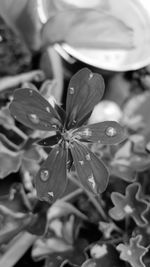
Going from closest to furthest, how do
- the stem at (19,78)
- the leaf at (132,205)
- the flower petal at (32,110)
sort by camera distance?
1. the flower petal at (32,110)
2. the leaf at (132,205)
3. the stem at (19,78)

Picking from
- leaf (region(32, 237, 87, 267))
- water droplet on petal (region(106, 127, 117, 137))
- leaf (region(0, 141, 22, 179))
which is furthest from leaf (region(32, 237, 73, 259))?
water droplet on petal (region(106, 127, 117, 137))

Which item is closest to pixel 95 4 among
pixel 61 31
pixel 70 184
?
pixel 61 31

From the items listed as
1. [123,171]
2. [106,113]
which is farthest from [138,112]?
[123,171]

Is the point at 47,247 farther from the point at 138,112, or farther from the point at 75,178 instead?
the point at 138,112

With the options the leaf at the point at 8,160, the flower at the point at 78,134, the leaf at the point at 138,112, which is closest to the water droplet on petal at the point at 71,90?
the flower at the point at 78,134

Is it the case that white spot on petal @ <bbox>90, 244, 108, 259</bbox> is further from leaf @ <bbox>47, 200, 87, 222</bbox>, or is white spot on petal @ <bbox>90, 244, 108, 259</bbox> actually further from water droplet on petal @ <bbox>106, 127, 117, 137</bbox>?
water droplet on petal @ <bbox>106, 127, 117, 137</bbox>

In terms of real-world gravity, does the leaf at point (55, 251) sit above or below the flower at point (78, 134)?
below

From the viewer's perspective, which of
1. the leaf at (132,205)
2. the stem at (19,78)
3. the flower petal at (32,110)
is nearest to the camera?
the flower petal at (32,110)

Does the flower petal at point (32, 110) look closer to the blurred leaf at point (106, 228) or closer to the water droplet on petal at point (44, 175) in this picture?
the water droplet on petal at point (44, 175)
